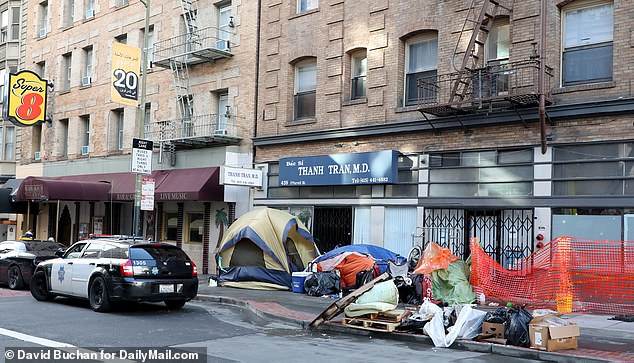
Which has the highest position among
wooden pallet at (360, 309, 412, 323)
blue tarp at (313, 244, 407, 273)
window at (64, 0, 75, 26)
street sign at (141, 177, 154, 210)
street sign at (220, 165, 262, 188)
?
window at (64, 0, 75, 26)

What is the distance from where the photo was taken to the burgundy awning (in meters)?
25.0

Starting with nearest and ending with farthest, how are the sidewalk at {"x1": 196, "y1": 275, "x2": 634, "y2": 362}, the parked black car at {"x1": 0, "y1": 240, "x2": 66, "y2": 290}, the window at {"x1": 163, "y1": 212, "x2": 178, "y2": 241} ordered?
the sidewalk at {"x1": 196, "y1": 275, "x2": 634, "y2": 362} < the parked black car at {"x1": 0, "y1": 240, "x2": 66, "y2": 290} < the window at {"x1": 163, "y1": 212, "x2": 178, "y2": 241}

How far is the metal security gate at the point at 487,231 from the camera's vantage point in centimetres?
1529

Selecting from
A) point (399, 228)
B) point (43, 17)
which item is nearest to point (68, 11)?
point (43, 17)

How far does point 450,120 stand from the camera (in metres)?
16.6

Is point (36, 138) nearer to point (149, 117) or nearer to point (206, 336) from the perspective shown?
point (149, 117)

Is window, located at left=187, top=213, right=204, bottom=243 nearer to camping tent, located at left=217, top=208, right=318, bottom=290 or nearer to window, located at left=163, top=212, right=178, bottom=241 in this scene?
window, located at left=163, top=212, right=178, bottom=241

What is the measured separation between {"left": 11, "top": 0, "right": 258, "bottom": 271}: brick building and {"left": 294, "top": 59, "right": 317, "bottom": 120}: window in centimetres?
181

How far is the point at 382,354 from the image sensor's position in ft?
31.2

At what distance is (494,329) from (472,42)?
816 centimetres

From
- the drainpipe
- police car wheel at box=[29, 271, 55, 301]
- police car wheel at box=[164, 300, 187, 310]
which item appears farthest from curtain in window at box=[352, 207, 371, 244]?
police car wheel at box=[29, 271, 55, 301]

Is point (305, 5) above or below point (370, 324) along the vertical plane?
above

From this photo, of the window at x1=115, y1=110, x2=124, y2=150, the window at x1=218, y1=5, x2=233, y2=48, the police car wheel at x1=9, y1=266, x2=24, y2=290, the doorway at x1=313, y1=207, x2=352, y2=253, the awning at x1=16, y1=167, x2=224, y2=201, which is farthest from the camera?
the window at x1=115, y1=110, x2=124, y2=150

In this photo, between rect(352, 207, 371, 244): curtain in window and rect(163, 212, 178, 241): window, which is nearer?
rect(352, 207, 371, 244): curtain in window
